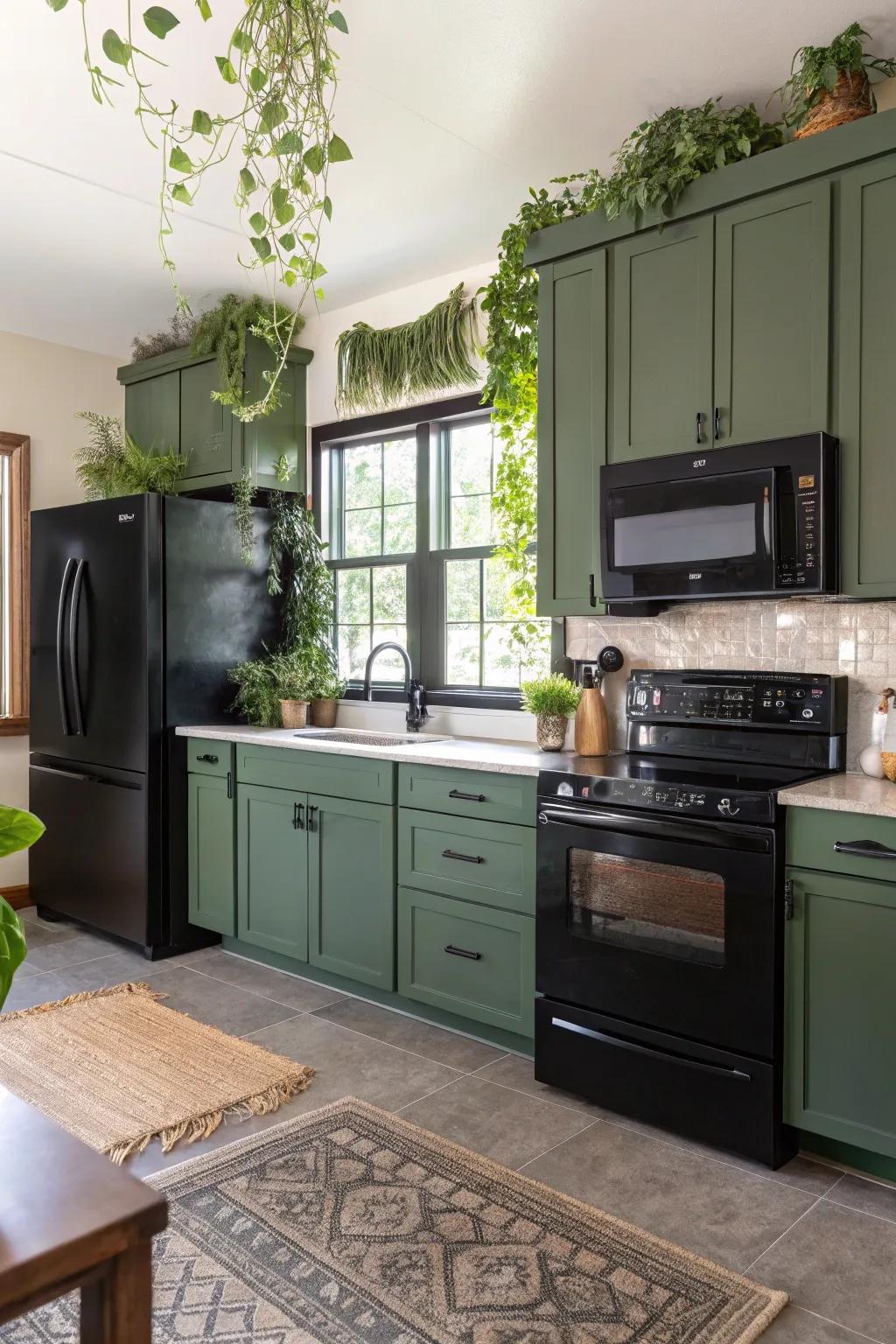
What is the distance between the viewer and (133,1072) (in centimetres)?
290

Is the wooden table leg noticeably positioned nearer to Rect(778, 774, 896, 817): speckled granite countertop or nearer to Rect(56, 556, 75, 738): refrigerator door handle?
Rect(778, 774, 896, 817): speckled granite countertop

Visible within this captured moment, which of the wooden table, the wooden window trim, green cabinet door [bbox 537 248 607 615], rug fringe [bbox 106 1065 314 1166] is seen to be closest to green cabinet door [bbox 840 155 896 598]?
green cabinet door [bbox 537 248 607 615]

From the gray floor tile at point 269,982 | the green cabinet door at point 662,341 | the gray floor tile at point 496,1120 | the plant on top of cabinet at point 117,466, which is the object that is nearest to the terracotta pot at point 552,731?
the green cabinet door at point 662,341

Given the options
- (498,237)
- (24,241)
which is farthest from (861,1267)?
(24,241)

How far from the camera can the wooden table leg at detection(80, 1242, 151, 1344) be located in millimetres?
936

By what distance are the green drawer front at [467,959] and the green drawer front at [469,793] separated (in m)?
0.29

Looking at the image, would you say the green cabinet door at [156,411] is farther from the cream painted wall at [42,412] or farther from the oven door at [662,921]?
the oven door at [662,921]

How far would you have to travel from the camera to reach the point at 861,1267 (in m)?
1.99

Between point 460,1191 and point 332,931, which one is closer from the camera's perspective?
point 460,1191

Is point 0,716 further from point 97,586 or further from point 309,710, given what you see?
point 309,710

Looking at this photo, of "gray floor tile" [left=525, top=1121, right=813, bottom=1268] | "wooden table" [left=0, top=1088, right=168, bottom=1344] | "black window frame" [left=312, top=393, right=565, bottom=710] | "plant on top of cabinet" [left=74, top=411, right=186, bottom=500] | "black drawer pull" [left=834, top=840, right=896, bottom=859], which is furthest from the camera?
"plant on top of cabinet" [left=74, top=411, right=186, bottom=500]

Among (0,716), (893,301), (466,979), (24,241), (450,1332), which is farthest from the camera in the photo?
(0,716)

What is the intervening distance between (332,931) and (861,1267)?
6.57 feet

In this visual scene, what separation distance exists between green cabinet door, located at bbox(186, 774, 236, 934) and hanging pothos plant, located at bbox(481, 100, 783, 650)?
4.51 ft
